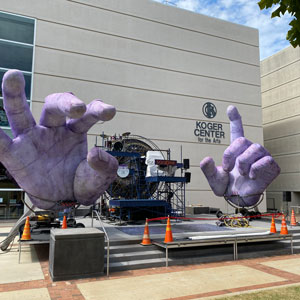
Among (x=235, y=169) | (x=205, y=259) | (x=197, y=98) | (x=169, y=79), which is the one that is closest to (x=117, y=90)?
(x=169, y=79)

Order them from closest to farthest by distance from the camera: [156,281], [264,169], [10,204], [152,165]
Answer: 1. [156,281]
2. [264,169]
3. [152,165]
4. [10,204]

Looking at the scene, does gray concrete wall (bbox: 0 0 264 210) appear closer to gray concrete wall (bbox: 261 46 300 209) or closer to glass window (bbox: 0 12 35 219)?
glass window (bbox: 0 12 35 219)

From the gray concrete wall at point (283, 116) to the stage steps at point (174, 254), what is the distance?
24.5 metres

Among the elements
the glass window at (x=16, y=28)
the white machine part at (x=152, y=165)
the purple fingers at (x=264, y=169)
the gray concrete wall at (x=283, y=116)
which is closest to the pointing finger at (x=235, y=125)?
the purple fingers at (x=264, y=169)

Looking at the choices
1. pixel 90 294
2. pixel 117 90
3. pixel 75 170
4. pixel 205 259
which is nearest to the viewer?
pixel 90 294

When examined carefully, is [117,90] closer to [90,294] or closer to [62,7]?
[62,7]

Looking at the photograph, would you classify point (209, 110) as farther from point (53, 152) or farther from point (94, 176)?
point (53, 152)

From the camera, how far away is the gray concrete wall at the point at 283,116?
3200 cm

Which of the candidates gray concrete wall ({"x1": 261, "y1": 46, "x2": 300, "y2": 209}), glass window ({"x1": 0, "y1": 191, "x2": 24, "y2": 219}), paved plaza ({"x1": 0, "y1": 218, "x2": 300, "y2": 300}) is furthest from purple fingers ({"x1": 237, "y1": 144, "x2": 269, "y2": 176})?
gray concrete wall ({"x1": 261, "y1": 46, "x2": 300, "y2": 209})

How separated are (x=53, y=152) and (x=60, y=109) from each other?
6.91 ft

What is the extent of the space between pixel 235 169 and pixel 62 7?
54.4 ft

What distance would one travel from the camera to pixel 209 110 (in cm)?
2588

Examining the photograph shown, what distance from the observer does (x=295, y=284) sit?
647 centimetres

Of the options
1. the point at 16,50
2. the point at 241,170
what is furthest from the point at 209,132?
the point at 16,50
